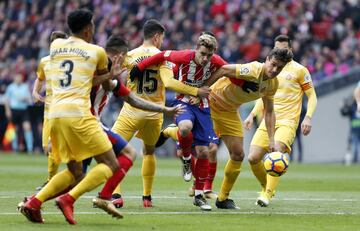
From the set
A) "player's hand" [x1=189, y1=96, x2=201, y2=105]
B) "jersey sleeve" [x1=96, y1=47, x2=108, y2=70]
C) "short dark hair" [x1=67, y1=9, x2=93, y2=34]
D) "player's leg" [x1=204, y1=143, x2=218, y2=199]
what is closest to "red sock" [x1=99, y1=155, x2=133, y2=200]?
"jersey sleeve" [x1=96, y1=47, x2=108, y2=70]

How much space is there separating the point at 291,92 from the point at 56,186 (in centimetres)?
550

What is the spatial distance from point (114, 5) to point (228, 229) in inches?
1080

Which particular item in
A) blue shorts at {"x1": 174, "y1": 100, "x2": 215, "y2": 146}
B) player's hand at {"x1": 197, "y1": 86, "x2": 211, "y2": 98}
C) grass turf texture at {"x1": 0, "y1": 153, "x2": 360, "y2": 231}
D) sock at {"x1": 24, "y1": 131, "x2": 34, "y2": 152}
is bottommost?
sock at {"x1": 24, "y1": 131, "x2": 34, "y2": 152}

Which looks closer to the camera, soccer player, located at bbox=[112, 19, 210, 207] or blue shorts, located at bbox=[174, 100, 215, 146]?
blue shorts, located at bbox=[174, 100, 215, 146]

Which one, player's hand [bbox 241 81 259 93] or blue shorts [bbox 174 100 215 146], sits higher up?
player's hand [bbox 241 81 259 93]

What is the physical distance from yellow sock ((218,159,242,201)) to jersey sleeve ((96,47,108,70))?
3580 millimetres

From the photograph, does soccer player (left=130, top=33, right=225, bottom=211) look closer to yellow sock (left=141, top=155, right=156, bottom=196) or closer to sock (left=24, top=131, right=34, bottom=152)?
yellow sock (left=141, top=155, right=156, bottom=196)

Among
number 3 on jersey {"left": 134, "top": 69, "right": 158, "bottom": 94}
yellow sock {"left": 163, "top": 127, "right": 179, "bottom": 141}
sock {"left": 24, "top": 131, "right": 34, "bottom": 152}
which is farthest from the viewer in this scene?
sock {"left": 24, "top": 131, "right": 34, "bottom": 152}

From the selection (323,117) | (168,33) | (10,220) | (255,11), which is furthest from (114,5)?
(10,220)

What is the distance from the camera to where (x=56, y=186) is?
1179cm

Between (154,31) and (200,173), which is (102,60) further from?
(154,31)

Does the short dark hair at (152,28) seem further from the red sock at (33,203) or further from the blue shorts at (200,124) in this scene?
the red sock at (33,203)

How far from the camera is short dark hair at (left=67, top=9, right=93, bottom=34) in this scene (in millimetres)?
11633

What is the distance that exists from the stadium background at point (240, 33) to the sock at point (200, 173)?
15.5 m
